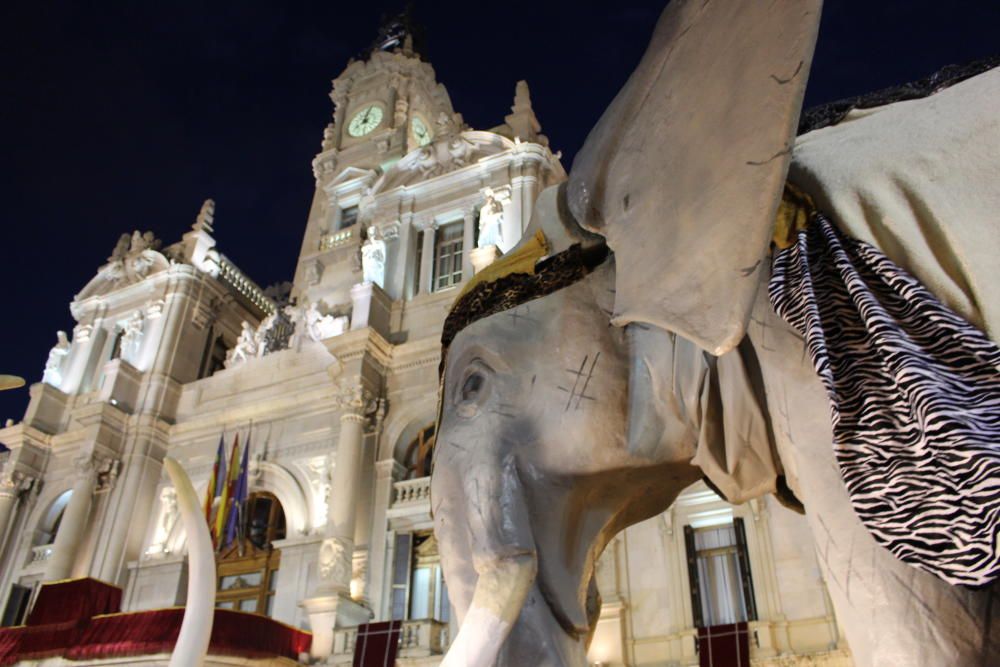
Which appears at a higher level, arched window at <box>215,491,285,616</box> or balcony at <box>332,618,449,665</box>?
arched window at <box>215,491,285,616</box>

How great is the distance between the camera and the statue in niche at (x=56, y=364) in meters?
20.7

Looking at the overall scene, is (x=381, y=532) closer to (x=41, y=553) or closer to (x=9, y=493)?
(x=41, y=553)

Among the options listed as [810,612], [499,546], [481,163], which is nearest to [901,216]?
[499,546]

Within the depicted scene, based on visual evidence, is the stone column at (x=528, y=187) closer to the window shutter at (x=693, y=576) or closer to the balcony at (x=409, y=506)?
the balcony at (x=409, y=506)

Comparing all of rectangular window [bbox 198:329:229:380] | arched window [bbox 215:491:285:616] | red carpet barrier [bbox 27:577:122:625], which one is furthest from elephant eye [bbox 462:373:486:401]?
rectangular window [bbox 198:329:229:380]

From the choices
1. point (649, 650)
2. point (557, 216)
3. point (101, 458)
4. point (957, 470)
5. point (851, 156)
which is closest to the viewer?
point (957, 470)

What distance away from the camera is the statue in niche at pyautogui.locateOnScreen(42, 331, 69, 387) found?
20.7 m

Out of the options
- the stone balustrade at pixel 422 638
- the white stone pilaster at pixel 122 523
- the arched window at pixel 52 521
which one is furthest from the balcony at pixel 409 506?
the arched window at pixel 52 521

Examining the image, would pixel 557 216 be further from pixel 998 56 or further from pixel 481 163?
pixel 481 163

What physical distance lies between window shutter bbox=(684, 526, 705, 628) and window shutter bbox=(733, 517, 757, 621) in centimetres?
63

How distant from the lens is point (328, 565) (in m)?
12.7

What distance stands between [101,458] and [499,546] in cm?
1800

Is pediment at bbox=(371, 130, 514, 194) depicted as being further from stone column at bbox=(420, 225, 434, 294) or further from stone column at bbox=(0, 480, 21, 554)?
stone column at bbox=(0, 480, 21, 554)

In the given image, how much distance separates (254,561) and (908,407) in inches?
620
